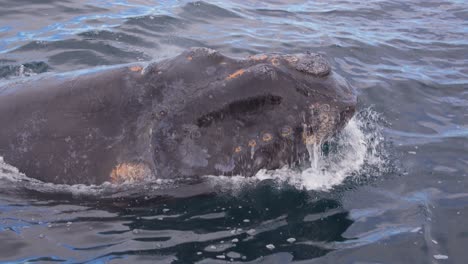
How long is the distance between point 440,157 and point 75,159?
4989 millimetres

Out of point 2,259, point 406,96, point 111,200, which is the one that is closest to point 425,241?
point 111,200

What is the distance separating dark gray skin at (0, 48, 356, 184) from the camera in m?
5.62

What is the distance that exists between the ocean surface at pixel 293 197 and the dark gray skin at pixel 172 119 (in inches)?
7.9

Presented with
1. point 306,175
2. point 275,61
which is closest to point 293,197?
point 306,175

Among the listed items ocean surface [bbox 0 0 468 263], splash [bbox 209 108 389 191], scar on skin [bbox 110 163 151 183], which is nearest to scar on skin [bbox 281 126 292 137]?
splash [bbox 209 108 389 191]

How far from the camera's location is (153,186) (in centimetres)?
568

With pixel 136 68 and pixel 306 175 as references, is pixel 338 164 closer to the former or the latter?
pixel 306 175

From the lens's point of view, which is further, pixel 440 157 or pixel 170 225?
pixel 440 157

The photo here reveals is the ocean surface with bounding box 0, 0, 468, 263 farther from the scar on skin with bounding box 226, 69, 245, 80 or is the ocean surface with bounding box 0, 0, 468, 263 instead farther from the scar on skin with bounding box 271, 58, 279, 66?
the scar on skin with bounding box 271, 58, 279, 66

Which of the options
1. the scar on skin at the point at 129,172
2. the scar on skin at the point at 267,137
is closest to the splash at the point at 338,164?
the scar on skin at the point at 267,137

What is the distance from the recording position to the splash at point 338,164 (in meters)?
6.04

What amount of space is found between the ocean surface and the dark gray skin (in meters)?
0.20

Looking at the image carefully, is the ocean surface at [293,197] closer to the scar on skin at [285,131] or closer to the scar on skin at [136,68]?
the scar on skin at [285,131]

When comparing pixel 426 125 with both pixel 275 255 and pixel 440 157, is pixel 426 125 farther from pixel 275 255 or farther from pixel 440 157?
pixel 275 255
